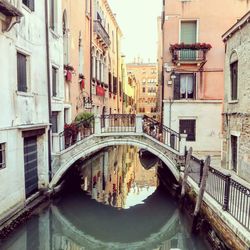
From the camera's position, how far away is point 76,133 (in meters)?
13.6

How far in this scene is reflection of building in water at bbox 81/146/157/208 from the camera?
14664 millimetres

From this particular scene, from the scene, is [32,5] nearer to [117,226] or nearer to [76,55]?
[76,55]

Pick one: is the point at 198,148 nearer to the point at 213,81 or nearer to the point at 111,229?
the point at 213,81

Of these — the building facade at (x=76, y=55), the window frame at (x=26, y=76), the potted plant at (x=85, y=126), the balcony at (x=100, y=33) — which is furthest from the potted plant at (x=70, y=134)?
the balcony at (x=100, y=33)

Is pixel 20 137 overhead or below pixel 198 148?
overhead

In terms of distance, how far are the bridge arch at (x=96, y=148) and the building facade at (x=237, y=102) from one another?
2.19 m

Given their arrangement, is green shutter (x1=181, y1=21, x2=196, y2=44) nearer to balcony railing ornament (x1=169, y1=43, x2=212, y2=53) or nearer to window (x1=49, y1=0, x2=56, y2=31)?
balcony railing ornament (x1=169, y1=43, x2=212, y2=53)

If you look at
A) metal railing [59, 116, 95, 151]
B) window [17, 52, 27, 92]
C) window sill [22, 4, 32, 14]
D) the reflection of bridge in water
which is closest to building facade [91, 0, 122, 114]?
metal railing [59, 116, 95, 151]

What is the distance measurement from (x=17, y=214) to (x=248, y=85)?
783 cm

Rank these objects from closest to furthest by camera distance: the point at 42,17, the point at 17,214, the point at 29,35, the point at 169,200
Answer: the point at 17,214, the point at 29,35, the point at 42,17, the point at 169,200

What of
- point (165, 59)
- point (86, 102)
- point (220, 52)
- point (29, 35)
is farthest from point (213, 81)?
point (29, 35)

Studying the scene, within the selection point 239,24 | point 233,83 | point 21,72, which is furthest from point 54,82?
point 239,24

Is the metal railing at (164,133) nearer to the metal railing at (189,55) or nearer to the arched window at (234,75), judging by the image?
the arched window at (234,75)

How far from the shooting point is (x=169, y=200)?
13125 millimetres
